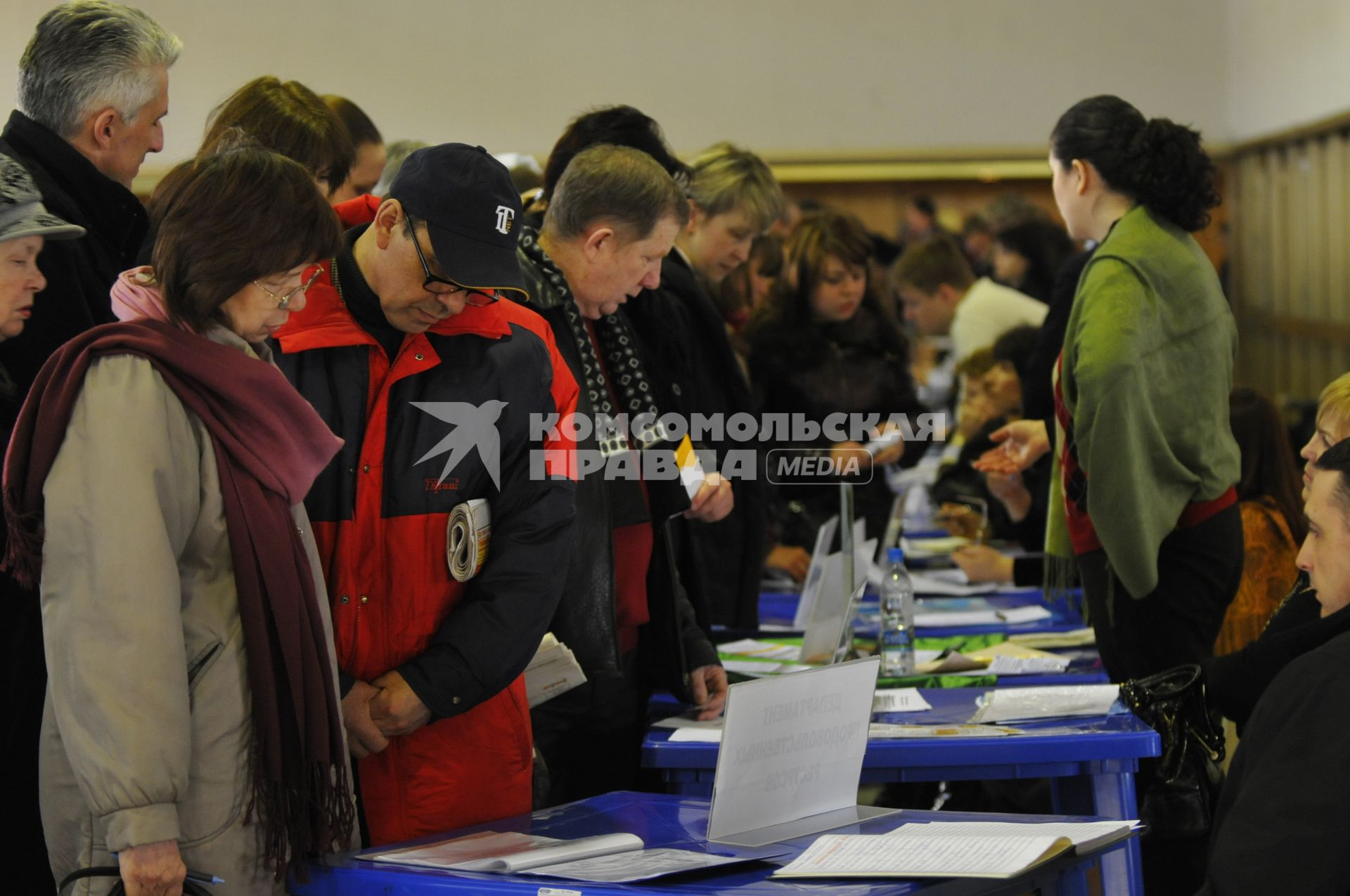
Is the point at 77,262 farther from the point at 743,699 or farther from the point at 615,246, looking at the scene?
the point at 743,699

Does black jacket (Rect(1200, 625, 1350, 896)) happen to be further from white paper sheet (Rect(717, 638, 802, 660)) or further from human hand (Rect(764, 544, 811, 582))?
human hand (Rect(764, 544, 811, 582))

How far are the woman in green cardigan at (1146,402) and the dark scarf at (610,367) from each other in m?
0.90

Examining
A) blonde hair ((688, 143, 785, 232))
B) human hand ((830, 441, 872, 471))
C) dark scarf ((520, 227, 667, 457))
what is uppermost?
blonde hair ((688, 143, 785, 232))

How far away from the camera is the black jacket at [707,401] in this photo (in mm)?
2941

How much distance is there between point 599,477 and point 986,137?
606 centimetres

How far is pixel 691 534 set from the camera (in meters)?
2.87

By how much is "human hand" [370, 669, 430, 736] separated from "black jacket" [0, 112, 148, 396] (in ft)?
2.40

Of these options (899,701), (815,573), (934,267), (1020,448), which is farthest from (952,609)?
(934,267)

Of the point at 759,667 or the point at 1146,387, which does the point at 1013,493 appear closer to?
the point at 1146,387

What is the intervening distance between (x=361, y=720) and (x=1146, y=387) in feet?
5.76

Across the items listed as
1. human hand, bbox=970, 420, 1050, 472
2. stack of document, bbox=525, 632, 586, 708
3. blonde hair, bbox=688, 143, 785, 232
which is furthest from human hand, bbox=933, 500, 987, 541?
stack of document, bbox=525, 632, 586, 708

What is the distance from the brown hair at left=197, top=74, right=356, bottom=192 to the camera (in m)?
2.43

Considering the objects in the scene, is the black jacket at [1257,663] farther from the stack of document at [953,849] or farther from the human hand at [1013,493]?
the human hand at [1013,493]

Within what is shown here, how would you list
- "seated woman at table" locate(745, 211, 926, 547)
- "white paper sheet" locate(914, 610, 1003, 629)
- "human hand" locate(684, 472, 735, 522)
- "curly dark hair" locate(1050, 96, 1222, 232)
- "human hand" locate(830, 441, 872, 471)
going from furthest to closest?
"seated woman at table" locate(745, 211, 926, 547) → "human hand" locate(830, 441, 872, 471) → "white paper sheet" locate(914, 610, 1003, 629) → "curly dark hair" locate(1050, 96, 1222, 232) → "human hand" locate(684, 472, 735, 522)
